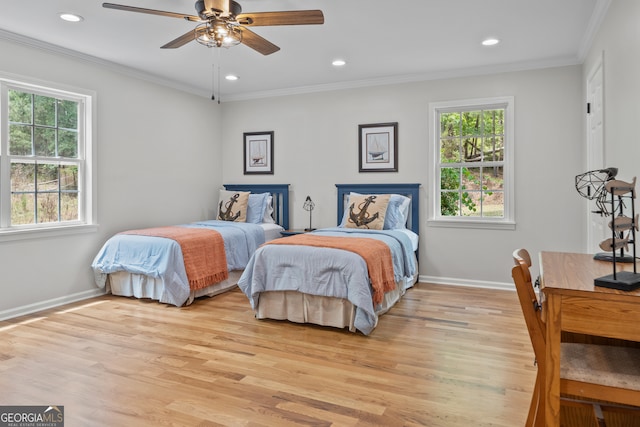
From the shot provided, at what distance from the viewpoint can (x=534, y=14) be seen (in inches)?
132

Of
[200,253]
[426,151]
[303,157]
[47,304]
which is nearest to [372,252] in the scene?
[200,253]

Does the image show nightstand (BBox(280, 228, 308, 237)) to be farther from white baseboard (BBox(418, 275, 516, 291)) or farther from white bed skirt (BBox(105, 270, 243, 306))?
white baseboard (BBox(418, 275, 516, 291))

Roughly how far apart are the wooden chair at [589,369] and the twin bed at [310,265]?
170 centimetres

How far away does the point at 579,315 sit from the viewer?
1.43 metres

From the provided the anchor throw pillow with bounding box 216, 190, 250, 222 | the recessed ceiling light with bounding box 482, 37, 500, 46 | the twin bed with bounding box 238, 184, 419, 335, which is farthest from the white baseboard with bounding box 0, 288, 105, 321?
the recessed ceiling light with bounding box 482, 37, 500, 46

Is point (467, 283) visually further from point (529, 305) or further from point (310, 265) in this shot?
A: point (529, 305)

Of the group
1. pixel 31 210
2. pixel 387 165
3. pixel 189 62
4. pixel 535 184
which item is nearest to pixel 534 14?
pixel 535 184

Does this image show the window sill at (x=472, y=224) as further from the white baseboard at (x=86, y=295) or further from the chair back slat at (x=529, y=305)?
the chair back slat at (x=529, y=305)

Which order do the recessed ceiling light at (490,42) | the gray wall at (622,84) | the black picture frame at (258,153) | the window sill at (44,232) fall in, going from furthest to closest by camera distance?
the black picture frame at (258,153)
the recessed ceiling light at (490,42)
the window sill at (44,232)
the gray wall at (622,84)

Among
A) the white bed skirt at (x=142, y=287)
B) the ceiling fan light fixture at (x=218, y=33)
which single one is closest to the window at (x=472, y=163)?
the white bed skirt at (x=142, y=287)

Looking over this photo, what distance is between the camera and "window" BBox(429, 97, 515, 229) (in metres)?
4.81

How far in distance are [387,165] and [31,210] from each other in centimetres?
394

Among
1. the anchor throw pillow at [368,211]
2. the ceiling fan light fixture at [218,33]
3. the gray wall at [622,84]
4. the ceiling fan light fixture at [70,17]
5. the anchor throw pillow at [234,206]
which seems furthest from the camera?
the anchor throw pillow at [234,206]

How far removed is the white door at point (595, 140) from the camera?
3.32 meters
